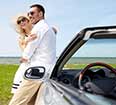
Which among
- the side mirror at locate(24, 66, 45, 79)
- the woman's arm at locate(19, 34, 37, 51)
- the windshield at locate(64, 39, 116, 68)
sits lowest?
the side mirror at locate(24, 66, 45, 79)

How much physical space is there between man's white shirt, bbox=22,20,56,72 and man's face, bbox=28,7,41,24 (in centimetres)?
17

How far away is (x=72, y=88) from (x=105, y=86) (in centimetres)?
31

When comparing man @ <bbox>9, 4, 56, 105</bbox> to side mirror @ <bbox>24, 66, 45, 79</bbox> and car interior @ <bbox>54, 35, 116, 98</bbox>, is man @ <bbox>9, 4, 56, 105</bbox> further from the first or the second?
car interior @ <bbox>54, 35, 116, 98</bbox>

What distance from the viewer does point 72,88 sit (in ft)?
12.1

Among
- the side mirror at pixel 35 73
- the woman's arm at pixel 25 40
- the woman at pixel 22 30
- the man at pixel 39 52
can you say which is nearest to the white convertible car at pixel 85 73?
the side mirror at pixel 35 73

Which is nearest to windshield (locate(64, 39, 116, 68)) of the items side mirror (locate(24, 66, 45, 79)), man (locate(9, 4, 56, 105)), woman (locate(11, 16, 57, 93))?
side mirror (locate(24, 66, 45, 79))

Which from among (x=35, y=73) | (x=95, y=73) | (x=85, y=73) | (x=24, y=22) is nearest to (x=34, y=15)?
(x=24, y=22)

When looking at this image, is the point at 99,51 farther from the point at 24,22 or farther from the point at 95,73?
the point at 24,22

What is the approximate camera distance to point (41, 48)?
5.52m

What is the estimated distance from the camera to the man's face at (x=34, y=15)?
5734 millimetres

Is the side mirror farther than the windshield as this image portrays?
Yes

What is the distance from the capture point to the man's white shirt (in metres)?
5.45

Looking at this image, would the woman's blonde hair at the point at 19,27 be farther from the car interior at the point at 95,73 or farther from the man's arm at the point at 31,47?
the car interior at the point at 95,73

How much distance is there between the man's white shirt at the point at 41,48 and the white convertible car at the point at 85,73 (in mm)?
730
